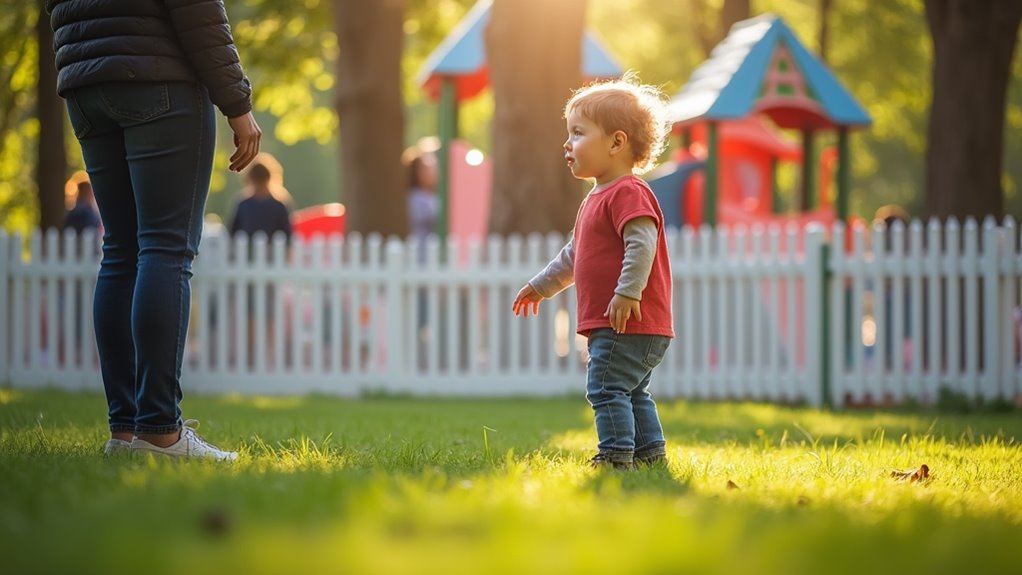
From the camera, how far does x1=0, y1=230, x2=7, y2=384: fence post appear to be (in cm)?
1004

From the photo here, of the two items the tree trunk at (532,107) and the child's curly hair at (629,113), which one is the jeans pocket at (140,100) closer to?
the child's curly hair at (629,113)

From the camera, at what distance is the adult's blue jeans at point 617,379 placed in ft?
13.5

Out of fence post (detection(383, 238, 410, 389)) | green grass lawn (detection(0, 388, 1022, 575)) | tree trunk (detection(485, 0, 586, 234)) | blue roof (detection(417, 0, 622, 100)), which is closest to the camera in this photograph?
green grass lawn (detection(0, 388, 1022, 575))

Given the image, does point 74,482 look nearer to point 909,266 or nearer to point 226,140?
point 909,266

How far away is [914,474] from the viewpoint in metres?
4.03

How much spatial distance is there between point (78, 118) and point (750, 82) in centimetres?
829

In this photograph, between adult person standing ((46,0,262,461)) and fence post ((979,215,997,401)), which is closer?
adult person standing ((46,0,262,461))

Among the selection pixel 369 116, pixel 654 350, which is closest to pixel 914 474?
pixel 654 350

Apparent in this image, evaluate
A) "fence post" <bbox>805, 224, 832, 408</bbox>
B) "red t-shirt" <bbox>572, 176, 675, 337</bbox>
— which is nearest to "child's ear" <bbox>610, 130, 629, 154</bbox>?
"red t-shirt" <bbox>572, 176, 675, 337</bbox>

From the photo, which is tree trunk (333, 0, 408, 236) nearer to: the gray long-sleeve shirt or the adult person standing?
the adult person standing

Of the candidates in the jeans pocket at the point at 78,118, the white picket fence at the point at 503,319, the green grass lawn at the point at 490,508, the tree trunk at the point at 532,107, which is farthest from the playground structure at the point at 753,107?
the jeans pocket at the point at 78,118

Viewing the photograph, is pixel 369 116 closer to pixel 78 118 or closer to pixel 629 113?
pixel 78 118

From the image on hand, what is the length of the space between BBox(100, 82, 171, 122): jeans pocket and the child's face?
1422 mm

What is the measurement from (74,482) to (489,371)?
6823 mm
